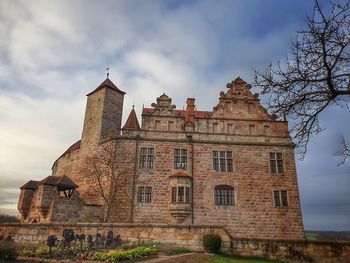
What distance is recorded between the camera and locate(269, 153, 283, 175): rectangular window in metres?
23.1

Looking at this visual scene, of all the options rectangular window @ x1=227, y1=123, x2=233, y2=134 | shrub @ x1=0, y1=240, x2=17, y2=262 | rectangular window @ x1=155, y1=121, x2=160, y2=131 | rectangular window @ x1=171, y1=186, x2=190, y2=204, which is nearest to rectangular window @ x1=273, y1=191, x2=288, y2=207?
rectangular window @ x1=227, y1=123, x2=233, y2=134

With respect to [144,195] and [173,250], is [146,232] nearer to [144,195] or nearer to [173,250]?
[173,250]

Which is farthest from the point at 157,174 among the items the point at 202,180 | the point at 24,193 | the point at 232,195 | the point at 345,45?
the point at 345,45

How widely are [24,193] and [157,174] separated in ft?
35.2

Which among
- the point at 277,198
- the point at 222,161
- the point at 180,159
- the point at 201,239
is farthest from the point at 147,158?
the point at 277,198

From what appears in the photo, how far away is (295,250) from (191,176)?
9.42 m

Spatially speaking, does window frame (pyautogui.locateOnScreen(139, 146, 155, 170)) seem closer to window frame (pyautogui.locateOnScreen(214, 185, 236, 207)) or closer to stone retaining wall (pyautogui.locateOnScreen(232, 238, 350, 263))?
window frame (pyautogui.locateOnScreen(214, 185, 236, 207))

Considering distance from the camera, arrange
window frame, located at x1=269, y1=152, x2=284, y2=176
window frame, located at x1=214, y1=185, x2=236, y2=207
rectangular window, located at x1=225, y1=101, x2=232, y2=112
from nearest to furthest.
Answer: window frame, located at x1=214, y1=185, x2=236, y2=207
window frame, located at x1=269, y1=152, x2=284, y2=176
rectangular window, located at x1=225, y1=101, x2=232, y2=112

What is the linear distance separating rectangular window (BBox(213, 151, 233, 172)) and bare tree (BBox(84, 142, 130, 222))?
705 cm

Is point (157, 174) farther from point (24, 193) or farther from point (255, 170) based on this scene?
point (24, 193)

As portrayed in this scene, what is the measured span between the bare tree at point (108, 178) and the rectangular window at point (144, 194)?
86 cm

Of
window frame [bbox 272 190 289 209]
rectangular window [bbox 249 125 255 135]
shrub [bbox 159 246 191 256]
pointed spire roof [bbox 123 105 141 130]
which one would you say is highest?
pointed spire roof [bbox 123 105 141 130]

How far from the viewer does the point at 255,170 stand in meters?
22.9

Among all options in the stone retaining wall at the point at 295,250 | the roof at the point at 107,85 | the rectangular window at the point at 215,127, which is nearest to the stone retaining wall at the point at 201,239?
the stone retaining wall at the point at 295,250
